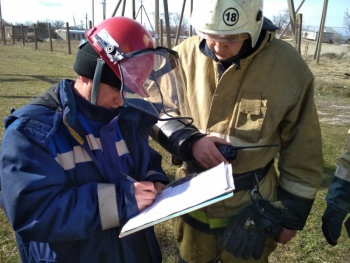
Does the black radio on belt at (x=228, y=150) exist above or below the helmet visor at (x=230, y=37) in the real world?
below

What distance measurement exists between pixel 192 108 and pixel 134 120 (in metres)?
0.48

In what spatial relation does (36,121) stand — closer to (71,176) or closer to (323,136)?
(71,176)

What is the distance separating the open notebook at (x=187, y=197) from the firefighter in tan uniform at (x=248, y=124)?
1.04 ft

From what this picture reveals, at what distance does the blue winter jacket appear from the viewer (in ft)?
4.16

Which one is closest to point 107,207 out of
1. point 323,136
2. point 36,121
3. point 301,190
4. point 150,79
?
point 36,121

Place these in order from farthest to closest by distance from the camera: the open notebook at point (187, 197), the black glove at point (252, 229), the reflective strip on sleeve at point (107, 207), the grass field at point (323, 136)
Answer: the grass field at point (323, 136)
the black glove at point (252, 229)
the reflective strip on sleeve at point (107, 207)
the open notebook at point (187, 197)

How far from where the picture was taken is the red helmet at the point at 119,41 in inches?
56.6

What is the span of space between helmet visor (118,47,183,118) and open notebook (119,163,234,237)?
1.26 ft

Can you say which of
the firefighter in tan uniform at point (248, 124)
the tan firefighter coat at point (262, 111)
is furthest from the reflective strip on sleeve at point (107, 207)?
the tan firefighter coat at point (262, 111)

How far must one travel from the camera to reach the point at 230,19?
5.62ft

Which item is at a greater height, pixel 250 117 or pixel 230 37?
pixel 230 37

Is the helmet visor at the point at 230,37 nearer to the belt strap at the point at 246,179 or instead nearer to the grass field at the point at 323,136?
the belt strap at the point at 246,179

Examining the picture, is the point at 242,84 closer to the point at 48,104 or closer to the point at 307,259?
the point at 48,104

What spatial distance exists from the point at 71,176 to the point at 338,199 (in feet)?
5.05
